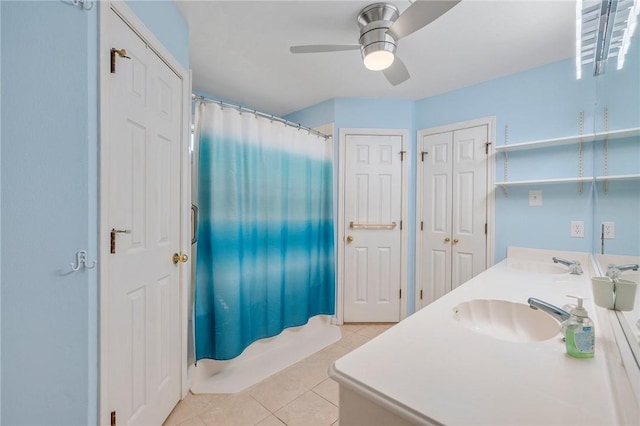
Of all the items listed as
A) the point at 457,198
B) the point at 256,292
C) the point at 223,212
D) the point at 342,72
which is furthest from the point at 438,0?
the point at 256,292

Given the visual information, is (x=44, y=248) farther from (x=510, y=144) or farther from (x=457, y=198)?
(x=510, y=144)

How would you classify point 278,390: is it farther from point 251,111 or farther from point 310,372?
point 251,111

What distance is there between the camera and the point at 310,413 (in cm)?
161

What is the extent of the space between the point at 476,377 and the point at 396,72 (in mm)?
1730

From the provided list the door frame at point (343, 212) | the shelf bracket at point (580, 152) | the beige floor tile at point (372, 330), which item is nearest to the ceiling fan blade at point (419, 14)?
the door frame at point (343, 212)

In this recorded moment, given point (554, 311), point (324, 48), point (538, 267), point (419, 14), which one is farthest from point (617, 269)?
point (324, 48)

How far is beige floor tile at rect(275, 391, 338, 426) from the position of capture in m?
1.54

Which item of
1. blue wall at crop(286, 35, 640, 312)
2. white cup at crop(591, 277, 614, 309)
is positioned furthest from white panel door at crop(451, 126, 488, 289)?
white cup at crop(591, 277, 614, 309)

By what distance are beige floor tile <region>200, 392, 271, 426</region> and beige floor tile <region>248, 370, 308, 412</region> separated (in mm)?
49

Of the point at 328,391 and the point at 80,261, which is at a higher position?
the point at 80,261

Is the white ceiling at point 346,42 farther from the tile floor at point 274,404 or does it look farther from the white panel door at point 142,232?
the tile floor at point 274,404

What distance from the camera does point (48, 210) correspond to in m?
0.91

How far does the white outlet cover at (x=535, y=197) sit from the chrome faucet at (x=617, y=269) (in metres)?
1.28

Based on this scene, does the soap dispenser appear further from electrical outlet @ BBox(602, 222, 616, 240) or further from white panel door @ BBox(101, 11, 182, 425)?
white panel door @ BBox(101, 11, 182, 425)
